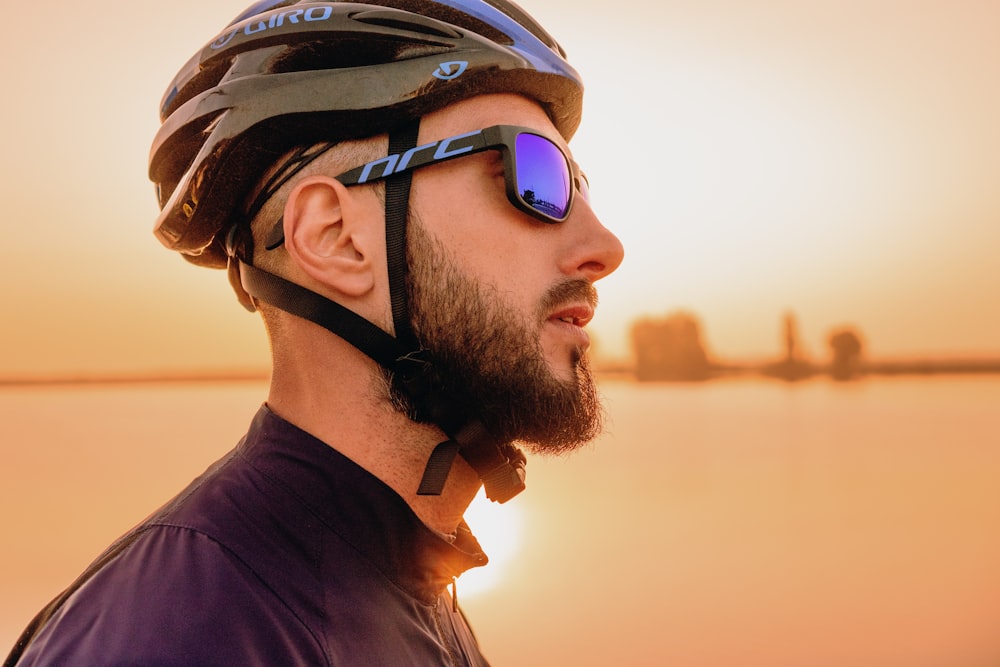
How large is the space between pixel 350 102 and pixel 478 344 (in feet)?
2.82

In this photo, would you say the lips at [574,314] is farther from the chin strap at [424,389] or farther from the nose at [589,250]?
the chin strap at [424,389]

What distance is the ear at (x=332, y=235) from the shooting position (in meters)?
2.26

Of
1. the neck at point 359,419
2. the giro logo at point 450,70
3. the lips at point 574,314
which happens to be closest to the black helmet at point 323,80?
the giro logo at point 450,70

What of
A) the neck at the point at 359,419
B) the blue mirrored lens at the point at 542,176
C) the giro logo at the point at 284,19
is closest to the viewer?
the neck at the point at 359,419

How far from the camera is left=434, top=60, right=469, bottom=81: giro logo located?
2393 millimetres

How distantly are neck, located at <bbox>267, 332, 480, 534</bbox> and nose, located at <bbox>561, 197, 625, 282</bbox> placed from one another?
70 centimetres

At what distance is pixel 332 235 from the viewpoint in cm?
230

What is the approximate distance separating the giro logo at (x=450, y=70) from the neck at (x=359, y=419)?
35.9 inches

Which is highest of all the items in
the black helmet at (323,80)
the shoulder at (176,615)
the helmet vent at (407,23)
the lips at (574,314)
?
the helmet vent at (407,23)

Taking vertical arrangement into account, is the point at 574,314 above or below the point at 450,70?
below

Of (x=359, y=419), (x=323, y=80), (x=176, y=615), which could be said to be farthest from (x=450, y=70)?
(x=176, y=615)

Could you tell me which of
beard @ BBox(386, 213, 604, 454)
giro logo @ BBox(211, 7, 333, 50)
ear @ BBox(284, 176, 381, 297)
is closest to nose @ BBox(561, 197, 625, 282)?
beard @ BBox(386, 213, 604, 454)

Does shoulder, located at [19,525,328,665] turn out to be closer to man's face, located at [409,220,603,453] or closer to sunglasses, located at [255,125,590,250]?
man's face, located at [409,220,603,453]

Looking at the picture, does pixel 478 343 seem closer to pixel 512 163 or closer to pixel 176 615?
pixel 512 163
